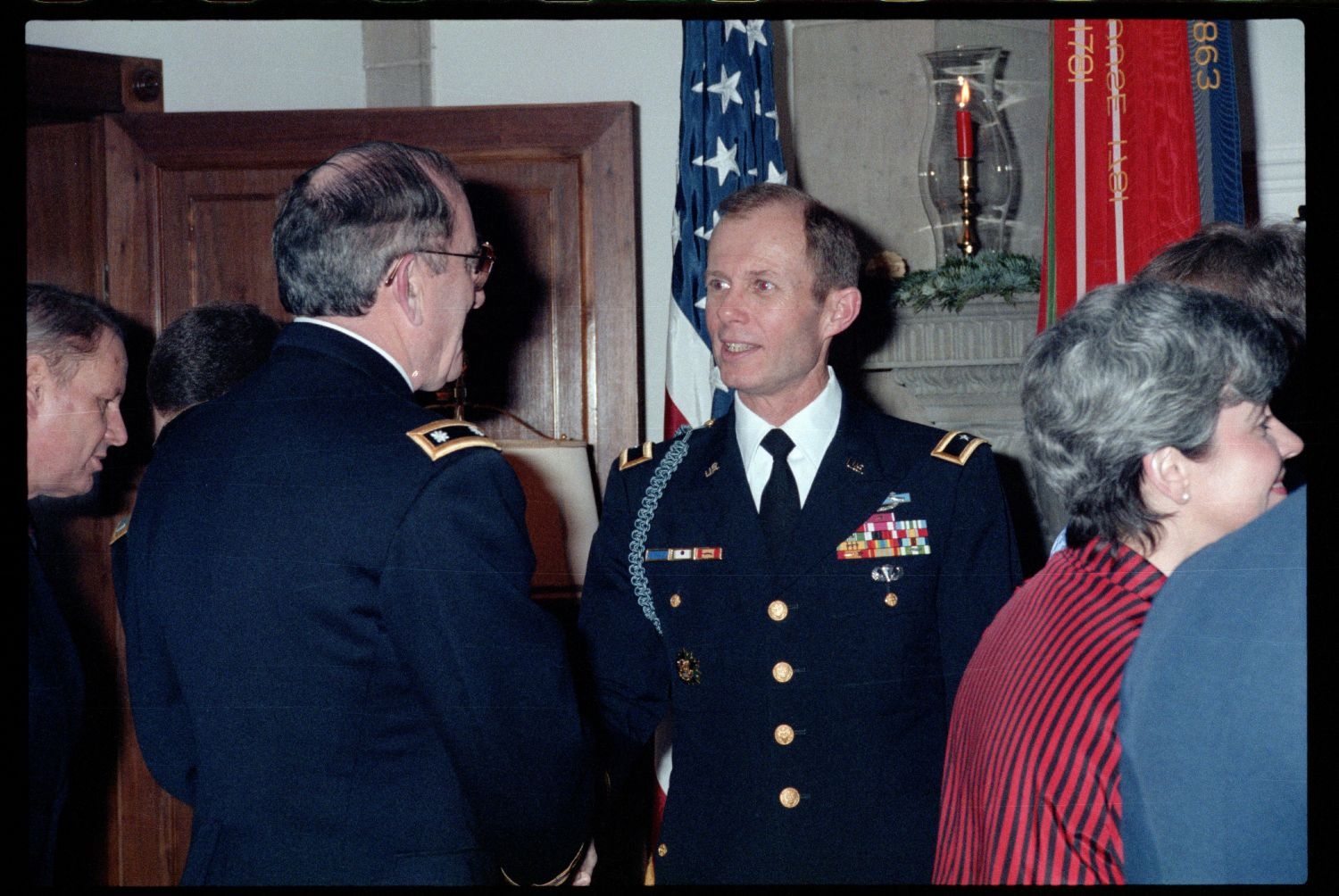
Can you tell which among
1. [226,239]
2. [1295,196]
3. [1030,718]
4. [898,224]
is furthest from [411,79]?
[1030,718]

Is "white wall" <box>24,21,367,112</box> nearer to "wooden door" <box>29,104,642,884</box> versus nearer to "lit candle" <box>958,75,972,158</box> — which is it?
"wooden door" <box>29,104,642,884</box>

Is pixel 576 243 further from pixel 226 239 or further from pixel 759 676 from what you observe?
pixel 759 676

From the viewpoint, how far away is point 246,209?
3.12 meters

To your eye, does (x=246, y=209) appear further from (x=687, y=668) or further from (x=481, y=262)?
(x=687, y=668)

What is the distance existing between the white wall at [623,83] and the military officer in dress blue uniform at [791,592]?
59.0 inches

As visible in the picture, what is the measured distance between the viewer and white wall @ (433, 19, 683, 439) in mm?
3326

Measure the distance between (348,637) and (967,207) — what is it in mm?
2051

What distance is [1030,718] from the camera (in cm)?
108

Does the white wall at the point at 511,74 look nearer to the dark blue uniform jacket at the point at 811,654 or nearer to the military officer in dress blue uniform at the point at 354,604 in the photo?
the dark blue uniform jacket at the point at 811,654

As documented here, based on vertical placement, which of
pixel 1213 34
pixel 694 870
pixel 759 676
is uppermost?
pixel 1213 34

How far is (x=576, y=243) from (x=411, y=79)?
30.9 inches

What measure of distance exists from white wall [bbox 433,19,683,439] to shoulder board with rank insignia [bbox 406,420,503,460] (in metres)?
2.06

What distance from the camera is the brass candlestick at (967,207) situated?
2768 millimetres

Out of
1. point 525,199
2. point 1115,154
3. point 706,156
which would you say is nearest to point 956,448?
point 1115,154
